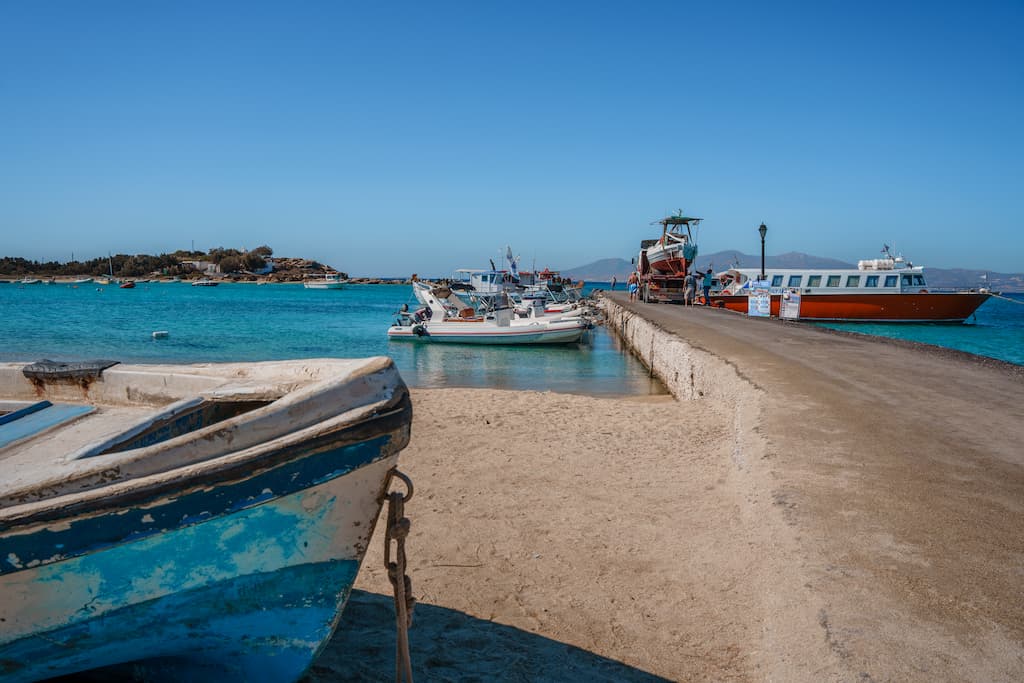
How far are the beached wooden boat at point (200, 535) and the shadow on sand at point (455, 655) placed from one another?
732 mm

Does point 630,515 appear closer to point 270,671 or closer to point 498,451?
point 498,451

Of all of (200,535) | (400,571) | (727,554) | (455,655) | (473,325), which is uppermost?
(200,535)

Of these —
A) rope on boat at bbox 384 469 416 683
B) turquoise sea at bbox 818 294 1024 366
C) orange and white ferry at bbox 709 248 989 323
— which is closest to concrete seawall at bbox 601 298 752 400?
rope on boat at bbox 384 469 416 683

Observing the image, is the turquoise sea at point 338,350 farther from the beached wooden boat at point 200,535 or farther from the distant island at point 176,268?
the distant island at point 176,268

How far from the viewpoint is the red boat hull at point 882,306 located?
33.5 meters

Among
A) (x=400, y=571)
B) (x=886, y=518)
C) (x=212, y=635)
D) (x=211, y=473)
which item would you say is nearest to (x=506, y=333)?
(x=886, y=518)

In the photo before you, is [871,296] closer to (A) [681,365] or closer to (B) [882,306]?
(B) [882,306]

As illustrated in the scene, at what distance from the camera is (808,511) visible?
15.4 ft

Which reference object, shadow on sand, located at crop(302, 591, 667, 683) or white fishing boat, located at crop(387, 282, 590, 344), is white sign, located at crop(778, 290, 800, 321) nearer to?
white fishing boat, located at crop(387, 282, 590, 344)

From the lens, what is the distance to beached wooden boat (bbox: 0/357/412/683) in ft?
7.82

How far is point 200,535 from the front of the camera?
2553 mm

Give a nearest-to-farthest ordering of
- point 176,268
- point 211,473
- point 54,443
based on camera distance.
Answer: point 211,473 < point 54,443 < point 176,268

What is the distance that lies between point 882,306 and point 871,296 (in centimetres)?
82

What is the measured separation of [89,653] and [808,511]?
427cm
